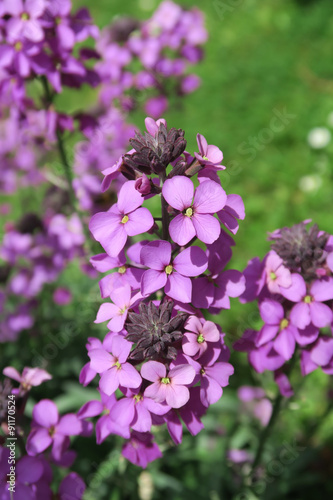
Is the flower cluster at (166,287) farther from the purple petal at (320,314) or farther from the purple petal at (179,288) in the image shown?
the purple petal at (320,314)

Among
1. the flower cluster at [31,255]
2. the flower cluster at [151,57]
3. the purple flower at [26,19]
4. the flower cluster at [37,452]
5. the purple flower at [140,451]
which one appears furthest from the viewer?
the flower cluster at [151,57]

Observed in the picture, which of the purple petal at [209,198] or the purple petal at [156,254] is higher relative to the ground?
the purple petal at [209,198]

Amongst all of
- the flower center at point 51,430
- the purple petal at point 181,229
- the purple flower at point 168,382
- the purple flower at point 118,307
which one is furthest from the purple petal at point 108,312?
the flower center at point 51,430

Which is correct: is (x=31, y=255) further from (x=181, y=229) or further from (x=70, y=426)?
(x=181, y=229)

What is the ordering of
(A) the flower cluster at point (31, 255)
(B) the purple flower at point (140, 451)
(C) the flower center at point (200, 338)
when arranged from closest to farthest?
(C) the flower center at point (200, 338) < (B) the purple flower at point (140, 451) < (A) the flower cluster at point (31, 255)

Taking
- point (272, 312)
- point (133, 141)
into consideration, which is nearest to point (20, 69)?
point (133, 141)

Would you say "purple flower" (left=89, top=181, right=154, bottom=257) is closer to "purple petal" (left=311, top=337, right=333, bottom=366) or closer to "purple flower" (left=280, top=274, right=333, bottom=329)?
"purple flower" (left=280, top=274, right=333, bottom=329)

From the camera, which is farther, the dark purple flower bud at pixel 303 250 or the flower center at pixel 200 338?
the dark purple flower bud at pixel 303 250

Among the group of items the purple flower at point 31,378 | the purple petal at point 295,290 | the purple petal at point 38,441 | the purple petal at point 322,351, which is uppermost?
the purple petal at point 295,290
